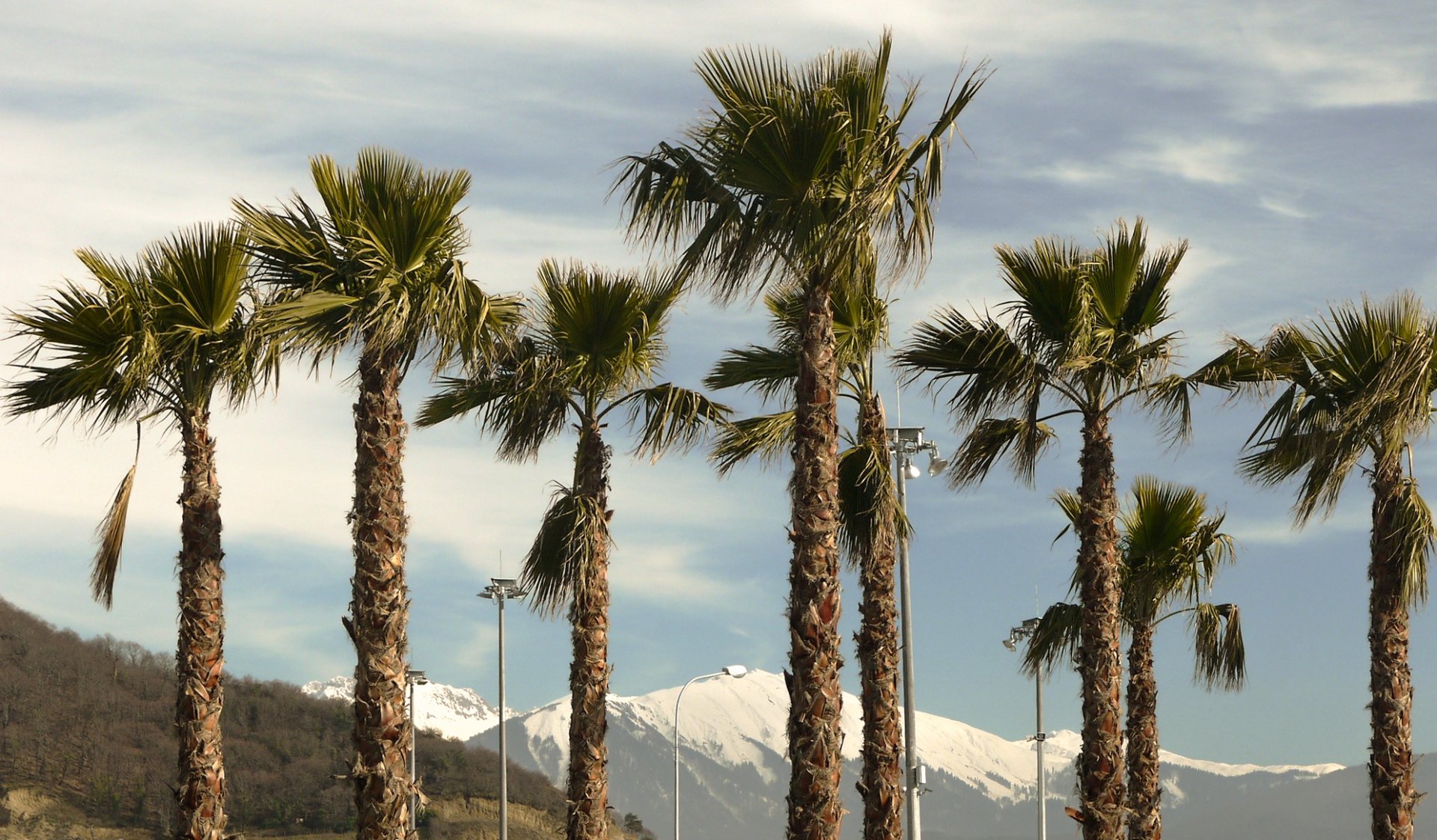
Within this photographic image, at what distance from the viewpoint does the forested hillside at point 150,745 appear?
2601 inches

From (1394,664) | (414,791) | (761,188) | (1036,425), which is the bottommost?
(414,791)

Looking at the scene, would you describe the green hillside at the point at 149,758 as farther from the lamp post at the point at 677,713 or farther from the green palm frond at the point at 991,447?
the green palm frond at the point at 991,447

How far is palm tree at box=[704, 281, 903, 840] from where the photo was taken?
16.0 m

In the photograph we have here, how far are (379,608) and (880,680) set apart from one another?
18.9 ft

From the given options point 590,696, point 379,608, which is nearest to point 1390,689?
point 590,696

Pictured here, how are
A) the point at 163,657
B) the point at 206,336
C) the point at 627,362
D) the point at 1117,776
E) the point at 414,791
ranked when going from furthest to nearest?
the point at 163,657 → the point at 627,362 → the point at 1117,776 → the point at 206,336 → the point at 414,791

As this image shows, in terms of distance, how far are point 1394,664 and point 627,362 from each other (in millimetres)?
8713

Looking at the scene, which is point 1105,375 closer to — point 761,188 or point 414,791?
point 761,188

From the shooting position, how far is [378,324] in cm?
1366

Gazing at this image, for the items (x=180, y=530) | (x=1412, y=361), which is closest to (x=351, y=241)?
(x=180, y=530)

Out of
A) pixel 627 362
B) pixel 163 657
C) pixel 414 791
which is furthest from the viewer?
pixel 163 657

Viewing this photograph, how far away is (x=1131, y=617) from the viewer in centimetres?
1930

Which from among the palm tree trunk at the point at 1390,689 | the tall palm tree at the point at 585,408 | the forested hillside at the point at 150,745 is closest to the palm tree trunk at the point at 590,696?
the tall palm tree at the point at 585,408

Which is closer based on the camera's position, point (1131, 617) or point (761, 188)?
point (761, 188)
